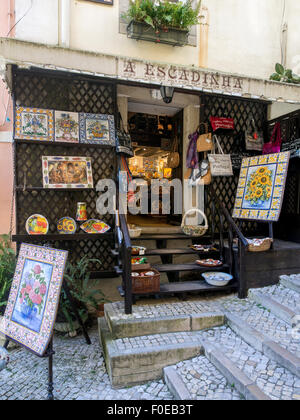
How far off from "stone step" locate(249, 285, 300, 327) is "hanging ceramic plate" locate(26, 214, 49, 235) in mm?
3885

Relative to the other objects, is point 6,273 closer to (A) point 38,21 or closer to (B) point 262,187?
(A) point 38,21

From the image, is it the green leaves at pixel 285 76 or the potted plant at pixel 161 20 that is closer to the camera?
the potted plant at pixel 161 20

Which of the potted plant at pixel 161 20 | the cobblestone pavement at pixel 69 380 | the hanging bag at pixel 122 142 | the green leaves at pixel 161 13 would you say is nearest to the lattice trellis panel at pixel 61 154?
the hanging bag at pixel 122 142

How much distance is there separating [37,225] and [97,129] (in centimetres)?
225

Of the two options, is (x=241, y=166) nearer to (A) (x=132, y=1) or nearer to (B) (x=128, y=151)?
(B) (x=128, y=151)

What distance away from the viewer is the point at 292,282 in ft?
15.9

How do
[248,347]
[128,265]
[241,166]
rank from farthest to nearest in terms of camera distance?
1. [241,166]
2. [128,265]
3. [248,347]

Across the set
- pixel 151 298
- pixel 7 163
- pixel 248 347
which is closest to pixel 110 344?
pixel 151 298

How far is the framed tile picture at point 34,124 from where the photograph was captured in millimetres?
5352

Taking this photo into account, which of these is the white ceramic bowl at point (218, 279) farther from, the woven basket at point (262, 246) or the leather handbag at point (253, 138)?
the leather handbag at point (253, 138)

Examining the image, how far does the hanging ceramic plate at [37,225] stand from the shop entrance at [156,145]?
87.5 inches

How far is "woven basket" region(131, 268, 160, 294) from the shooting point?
4273mm

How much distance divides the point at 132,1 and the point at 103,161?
3.22m

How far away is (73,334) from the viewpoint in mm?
4582
